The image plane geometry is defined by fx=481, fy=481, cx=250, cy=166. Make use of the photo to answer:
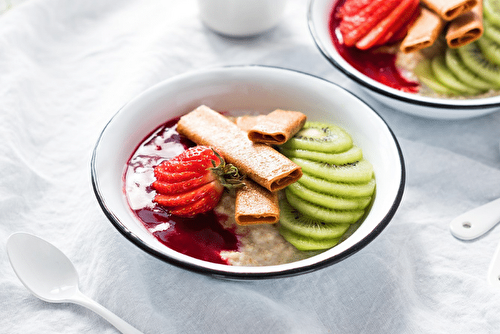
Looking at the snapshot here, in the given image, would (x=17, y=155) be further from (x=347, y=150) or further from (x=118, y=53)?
(x=347, y=150)

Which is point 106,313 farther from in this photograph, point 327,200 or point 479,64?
point 479,64

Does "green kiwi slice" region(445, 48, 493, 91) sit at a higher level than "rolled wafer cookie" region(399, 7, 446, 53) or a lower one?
lower

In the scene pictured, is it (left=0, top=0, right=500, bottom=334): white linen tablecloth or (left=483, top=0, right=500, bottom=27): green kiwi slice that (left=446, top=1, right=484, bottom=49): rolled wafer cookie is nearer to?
(left=483, top=0, right=500, bottom=27): green kiwi slice

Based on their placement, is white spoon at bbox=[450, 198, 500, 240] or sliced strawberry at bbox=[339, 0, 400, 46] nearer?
white spoon at bbox=[450, 198, 500, 240]

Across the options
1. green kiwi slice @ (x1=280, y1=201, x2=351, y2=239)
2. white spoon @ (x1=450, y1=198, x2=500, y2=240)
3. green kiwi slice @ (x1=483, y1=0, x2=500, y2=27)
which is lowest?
white spoon @ (x1=450, y1=198, x2=500, y2=240)

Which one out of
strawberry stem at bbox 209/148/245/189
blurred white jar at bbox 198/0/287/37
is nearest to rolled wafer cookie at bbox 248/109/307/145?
strawberry stem at bbox 209/148/245/189

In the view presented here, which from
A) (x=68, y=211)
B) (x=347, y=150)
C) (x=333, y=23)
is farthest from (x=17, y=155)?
(x=333, y=23)

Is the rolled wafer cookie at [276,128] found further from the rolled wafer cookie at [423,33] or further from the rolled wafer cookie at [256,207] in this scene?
the rolled wafer cookie at [423,33]

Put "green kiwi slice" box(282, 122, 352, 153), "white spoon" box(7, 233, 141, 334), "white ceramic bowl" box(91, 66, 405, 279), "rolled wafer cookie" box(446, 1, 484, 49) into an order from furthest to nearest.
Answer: "rolled wafer cookie" box(446, 1, 484, 49) → "green kiwi slice" box(282, 122, 352, 153) → "white spoon" box(7, 233, 141, 334) → "white ceramic bowl" box(91, 66, 405, 279)

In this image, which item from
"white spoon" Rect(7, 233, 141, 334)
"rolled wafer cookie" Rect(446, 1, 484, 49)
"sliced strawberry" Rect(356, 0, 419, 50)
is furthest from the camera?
"sliced strawberry" Rect(356, 0, 419, 50)
